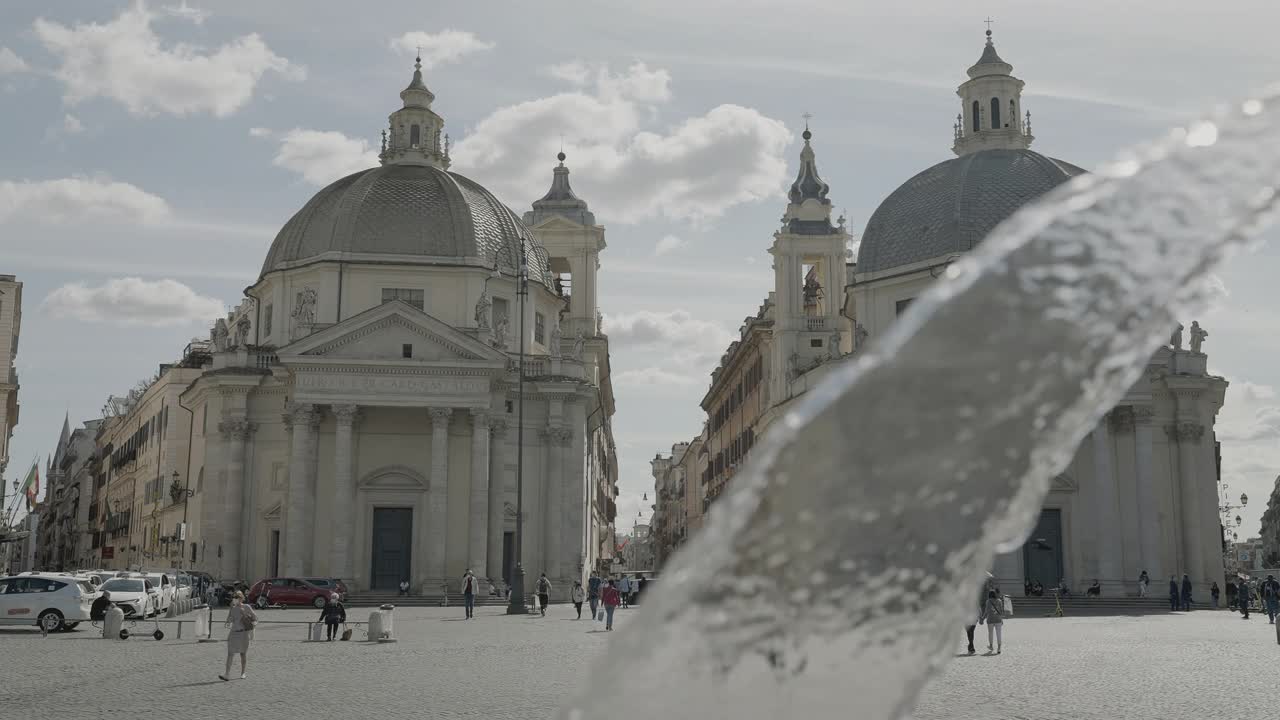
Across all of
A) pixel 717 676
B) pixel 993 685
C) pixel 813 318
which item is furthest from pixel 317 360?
pixel 717 676

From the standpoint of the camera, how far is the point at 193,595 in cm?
4650

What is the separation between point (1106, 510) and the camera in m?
51.2

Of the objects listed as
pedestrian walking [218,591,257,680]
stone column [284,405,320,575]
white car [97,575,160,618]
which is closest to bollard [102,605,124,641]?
white car [97,575,160,618]

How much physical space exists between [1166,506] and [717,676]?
2166 inches

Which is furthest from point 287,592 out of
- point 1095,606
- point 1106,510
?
point 1106,510

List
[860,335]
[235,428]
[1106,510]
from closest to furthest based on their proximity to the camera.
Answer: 1. [1106,510]
2. [235,428]
3. [860,335]

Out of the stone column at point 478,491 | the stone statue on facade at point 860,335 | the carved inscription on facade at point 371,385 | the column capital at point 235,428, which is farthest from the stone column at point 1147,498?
the column capital at point 235,428

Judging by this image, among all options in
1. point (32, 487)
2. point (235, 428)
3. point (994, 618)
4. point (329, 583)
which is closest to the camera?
point (994, 618)

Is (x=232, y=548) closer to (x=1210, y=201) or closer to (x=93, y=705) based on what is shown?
(x=93, y=705)

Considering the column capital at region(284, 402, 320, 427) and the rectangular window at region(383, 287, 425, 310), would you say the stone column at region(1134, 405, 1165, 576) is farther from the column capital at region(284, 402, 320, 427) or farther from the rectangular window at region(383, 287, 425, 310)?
the column capital at region(284, 402, 320, 427)

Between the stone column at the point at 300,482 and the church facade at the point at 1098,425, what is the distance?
67.9 feet

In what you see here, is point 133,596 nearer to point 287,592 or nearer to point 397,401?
point 287,592

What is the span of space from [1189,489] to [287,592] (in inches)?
1381

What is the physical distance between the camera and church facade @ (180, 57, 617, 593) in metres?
49.0
